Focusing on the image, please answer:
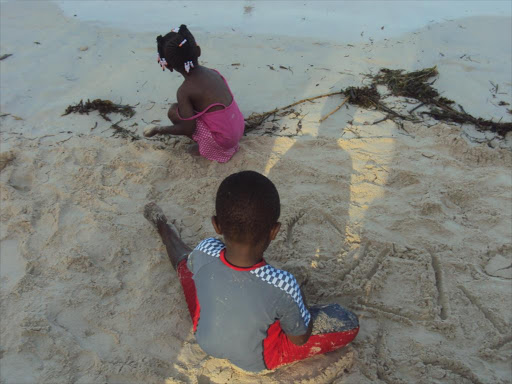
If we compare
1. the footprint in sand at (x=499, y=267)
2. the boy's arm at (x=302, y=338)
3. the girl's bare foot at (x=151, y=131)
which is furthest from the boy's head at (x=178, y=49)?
the footprint in sand at (x=499, y=267)

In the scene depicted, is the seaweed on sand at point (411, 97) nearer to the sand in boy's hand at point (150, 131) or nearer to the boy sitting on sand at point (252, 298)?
the sand in boy's hand at point (150, 131)

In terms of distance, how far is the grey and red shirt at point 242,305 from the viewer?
1.68 meters

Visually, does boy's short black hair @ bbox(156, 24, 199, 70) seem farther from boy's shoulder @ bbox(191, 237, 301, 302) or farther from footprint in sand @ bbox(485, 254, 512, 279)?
footprint in sand @ bbox(485, 254, 512, 279)

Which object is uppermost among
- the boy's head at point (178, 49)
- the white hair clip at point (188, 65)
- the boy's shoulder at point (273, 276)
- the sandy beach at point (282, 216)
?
the boy's head at point (178, 49)

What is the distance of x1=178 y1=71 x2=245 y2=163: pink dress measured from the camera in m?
3.21

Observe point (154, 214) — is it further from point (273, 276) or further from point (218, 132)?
point (273, 276)

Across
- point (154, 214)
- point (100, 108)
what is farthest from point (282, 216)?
point (100, 108)

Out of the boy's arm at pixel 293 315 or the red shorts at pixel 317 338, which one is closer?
the boy's arm at pixel 293 315

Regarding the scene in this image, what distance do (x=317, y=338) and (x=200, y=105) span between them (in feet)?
6.54

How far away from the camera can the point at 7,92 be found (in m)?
4.24

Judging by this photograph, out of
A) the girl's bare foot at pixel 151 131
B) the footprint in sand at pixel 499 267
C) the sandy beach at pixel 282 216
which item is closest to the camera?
the sandy beach at pixel 282 216

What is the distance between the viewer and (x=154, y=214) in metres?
2.74

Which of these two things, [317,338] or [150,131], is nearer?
[317,338]

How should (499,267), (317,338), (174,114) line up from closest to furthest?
(317,338), (499,267), (174,114)
